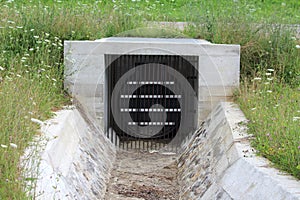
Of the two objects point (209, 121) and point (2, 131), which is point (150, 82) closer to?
point (209, 121)

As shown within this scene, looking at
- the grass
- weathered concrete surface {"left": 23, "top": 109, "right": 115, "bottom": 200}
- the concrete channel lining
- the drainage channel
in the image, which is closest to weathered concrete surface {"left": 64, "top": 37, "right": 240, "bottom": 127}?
the grass

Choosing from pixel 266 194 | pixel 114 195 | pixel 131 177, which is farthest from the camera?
pixel 131 177

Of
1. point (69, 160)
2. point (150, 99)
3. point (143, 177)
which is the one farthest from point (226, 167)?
point (150, 99)

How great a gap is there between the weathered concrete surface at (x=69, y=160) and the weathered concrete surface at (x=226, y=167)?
130 cm

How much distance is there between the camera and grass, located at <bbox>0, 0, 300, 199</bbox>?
6.83 metres

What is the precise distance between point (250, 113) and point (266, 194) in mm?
3175

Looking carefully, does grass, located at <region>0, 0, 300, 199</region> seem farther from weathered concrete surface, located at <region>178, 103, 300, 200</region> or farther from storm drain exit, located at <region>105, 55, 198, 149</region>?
storm drain exit, located at <region>105, 55, 198, 149</region>

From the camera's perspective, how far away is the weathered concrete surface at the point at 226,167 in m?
6.19

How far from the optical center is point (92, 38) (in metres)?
11.8

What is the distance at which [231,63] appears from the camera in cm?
1091

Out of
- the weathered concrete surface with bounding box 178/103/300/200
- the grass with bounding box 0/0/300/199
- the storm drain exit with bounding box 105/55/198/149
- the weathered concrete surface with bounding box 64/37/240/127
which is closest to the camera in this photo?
the weathered concrete surface with bounding box 178/103/300/200

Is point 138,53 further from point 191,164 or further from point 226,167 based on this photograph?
point 226,167

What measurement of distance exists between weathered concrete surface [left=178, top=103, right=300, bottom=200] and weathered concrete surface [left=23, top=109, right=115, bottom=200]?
4.28 feet

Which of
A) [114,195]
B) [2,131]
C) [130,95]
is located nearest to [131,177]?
[114,195]
